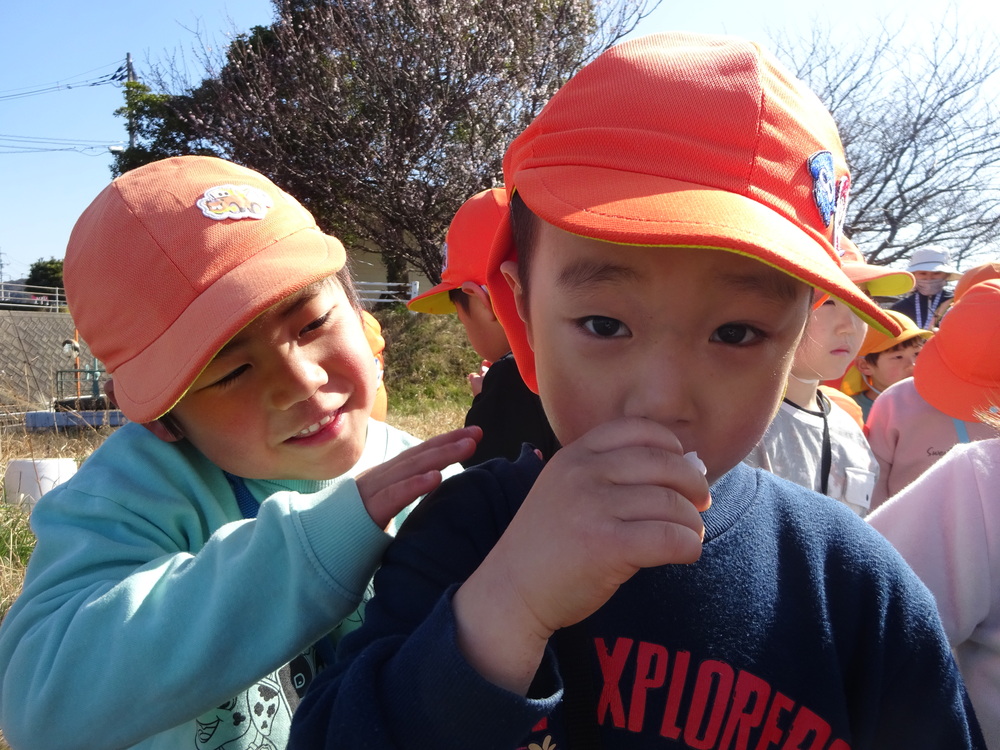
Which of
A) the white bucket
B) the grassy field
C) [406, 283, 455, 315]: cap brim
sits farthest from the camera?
the grassy field

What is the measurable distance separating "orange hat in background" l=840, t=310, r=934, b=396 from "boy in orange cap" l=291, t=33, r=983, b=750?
338cm

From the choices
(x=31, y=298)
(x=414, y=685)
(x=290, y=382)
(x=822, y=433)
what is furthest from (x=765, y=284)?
(x=31, y=298)

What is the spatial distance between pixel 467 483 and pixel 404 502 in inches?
4.1

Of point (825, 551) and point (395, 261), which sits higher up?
point (825, 551)

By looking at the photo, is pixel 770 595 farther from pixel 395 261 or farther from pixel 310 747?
pixel 395 261

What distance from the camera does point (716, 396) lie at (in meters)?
1.02

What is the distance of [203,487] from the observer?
1.40 metres

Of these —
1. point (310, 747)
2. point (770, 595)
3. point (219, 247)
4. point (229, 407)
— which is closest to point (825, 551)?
point (770, 595)

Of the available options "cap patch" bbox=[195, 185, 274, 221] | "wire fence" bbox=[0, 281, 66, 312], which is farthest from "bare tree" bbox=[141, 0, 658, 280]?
"wire fence" bbox=[0, 281, 66, 312]

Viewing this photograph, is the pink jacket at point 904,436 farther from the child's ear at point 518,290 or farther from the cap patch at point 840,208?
the child's ear at point 518,290

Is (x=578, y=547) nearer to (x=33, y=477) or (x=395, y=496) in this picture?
(x=395, y=496)

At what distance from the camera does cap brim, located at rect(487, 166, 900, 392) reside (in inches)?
36.0

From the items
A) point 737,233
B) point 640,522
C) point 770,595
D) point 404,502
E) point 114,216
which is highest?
point 737,233

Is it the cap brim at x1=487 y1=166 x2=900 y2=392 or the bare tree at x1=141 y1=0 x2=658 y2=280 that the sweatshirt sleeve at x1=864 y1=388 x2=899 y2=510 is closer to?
the cap brim at x1=487 y1=166 x2=900 y2=392
